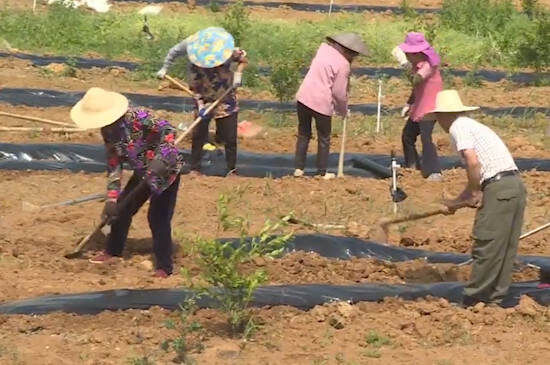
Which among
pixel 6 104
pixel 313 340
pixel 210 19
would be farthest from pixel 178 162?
pixel 210 19

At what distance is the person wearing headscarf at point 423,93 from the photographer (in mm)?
8992

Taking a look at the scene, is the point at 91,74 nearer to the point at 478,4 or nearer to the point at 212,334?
the point at 478,4

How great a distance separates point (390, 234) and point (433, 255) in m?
0.77

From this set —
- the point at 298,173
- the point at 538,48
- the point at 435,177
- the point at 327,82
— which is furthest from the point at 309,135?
the point at 538,48

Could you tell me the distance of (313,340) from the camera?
17.7 ft

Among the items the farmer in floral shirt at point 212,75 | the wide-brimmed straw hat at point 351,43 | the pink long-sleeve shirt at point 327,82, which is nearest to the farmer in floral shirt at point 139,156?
the farmer in floral shirt at point 212,75

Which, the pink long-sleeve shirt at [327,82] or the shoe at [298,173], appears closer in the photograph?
the pink long-sleeve shirt at [327,82]

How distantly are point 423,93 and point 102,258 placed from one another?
142 inches

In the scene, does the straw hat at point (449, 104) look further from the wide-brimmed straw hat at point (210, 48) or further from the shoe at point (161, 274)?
the wide-brimmed straw hat at point (210, 48)

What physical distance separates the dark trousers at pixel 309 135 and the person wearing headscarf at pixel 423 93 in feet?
2.62

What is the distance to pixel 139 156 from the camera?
609 cm

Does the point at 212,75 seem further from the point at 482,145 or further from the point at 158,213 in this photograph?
the point at 482,145

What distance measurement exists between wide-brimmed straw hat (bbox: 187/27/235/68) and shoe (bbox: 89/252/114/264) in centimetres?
242

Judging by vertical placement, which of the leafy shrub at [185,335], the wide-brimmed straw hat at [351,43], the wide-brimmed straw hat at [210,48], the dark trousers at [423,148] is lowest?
the dark trousers at [423,148]
